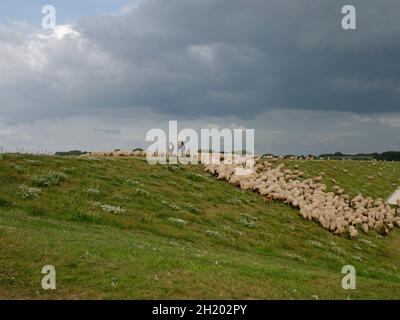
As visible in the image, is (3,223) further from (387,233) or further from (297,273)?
(387,233)

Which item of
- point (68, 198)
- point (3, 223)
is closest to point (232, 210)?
point (68, 198)

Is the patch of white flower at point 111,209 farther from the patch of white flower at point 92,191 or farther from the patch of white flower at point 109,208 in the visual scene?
the patch of white flower at point 92,191

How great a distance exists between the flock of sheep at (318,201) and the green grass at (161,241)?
1.15 meters

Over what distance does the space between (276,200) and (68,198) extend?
19563 mm

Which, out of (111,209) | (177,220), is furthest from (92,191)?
(177,220)

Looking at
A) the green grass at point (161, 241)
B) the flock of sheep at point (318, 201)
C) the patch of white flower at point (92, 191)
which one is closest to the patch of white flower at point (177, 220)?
the green grass at point (161, 241)

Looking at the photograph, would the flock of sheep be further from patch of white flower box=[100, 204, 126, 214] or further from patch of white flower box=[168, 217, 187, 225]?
patch of white flower box=[100, 204, 126, 214]

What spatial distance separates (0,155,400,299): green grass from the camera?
1547 cm

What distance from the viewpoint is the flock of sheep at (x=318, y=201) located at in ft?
121

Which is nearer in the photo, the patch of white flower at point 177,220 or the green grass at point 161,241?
the green grass at point 161,241

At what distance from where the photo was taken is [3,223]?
66.6 feet

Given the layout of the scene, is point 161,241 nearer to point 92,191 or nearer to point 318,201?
point 92,191

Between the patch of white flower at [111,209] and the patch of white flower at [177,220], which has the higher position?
the patch of white flower at [111,209]

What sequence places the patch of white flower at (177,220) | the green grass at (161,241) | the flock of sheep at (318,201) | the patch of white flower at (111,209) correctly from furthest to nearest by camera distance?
the flock of sheep at (318,201), the patch of white flower at (177,220), the patch of white flower at (111,209), the green grass at (161,241)
